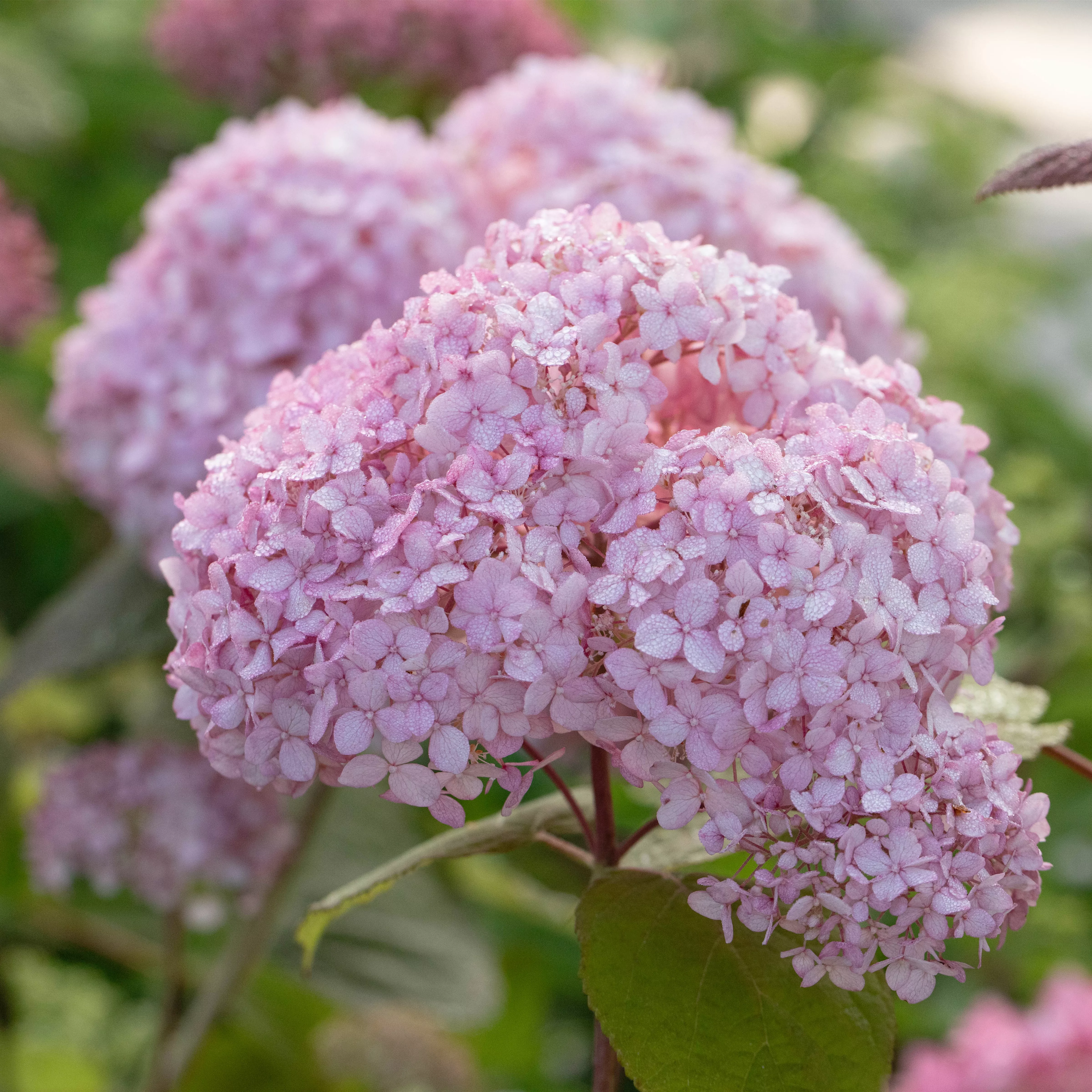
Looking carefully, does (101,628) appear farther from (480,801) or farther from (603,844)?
(603,844)

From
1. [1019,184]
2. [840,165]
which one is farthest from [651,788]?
[840,165]

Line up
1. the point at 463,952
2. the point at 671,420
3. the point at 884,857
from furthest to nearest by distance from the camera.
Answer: the point at 463,952, the point at 671,420, the point at 884,857

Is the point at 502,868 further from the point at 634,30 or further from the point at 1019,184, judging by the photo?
the point at 634,30

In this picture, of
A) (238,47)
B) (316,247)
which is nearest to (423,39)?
(238,47)

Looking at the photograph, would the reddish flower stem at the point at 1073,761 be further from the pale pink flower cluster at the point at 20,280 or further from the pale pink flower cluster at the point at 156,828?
the pale pink flower cluster at the point at 20,280

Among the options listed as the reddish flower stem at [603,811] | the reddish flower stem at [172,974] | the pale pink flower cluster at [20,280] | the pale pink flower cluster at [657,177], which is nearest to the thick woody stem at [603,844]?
the reddish flower stem at [603,811]

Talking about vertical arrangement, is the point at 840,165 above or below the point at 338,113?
below

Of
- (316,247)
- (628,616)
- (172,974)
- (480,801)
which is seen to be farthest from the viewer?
(480,801)
